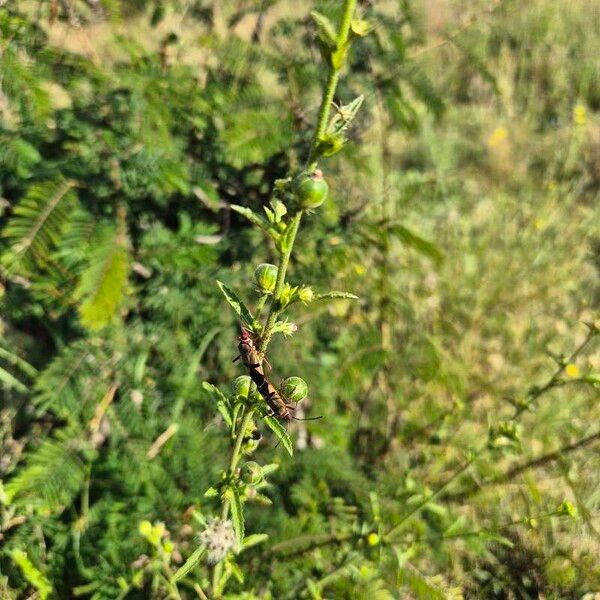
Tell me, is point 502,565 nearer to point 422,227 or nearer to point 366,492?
point 366,492

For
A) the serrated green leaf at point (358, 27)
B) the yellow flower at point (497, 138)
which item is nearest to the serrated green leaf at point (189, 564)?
the serrated green leaf at point (358, 27)

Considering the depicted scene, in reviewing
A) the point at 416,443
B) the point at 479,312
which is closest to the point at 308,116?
the point at 416,443

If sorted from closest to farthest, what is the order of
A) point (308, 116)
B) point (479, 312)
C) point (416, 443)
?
1. point (308, 116)
2. point (416, 443)
3. point (479, 312)

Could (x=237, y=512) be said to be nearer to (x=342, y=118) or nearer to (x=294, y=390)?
(x=294, y=390)

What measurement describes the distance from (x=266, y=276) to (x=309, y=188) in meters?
0.20

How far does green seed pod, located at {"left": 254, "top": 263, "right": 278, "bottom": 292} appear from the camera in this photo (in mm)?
920

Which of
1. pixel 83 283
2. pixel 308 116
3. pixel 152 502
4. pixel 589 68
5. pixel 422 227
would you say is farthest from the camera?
pixel 589 68

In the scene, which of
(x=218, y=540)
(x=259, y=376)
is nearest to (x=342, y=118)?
(x=259, y=376)

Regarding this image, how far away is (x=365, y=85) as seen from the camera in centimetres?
199

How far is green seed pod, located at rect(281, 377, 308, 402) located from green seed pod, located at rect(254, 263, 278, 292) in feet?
0.55

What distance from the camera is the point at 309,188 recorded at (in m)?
0.78

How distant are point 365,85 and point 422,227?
65.7 inches

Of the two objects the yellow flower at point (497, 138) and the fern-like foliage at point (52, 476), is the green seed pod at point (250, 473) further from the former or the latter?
the yellow flower at point (497, 138)

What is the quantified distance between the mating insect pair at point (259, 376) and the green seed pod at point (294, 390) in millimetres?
13
